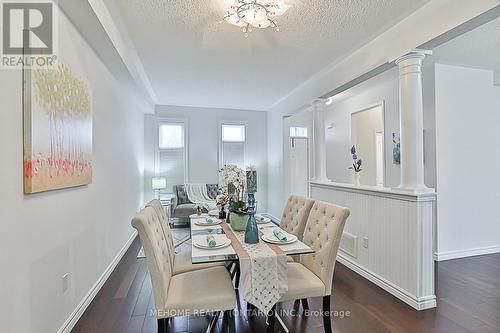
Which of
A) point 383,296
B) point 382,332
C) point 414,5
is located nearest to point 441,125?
point 414,5

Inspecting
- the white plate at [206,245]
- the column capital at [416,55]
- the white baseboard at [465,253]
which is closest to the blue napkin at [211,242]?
the white plate at [206,245]

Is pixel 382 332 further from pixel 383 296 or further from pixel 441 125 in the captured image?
pixel 441 125

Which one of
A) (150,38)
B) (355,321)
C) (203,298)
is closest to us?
(203,298)

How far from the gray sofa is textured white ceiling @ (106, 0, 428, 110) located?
2296mm

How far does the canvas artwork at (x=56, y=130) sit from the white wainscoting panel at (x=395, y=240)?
9.60 feet

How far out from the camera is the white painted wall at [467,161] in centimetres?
376

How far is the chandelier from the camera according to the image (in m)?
2.20

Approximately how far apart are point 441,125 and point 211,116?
4.55 m

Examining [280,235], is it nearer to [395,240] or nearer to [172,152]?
[395,240]

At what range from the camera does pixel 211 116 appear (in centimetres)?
650

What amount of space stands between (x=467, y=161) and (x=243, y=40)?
354 cm

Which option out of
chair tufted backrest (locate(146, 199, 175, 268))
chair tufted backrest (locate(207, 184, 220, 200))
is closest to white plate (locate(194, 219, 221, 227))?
chair tufted backrest (locate(146, 199, 175, 268))

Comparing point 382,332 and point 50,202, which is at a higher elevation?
point 50,202

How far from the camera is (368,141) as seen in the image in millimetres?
5773
